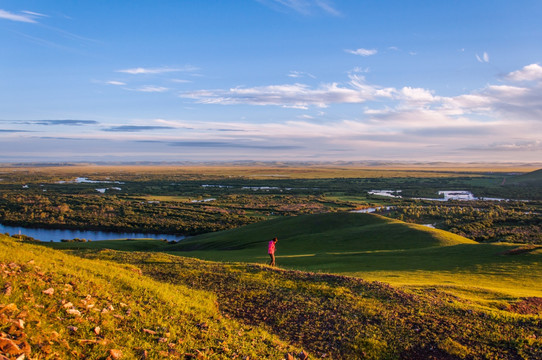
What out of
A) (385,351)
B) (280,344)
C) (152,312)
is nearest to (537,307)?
(385,351)

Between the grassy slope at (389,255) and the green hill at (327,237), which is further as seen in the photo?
the green hill at (327,237)

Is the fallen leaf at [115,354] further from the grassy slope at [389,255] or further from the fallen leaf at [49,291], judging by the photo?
the grassy slope at [389,255]

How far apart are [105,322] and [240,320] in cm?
435

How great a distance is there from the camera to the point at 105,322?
8406mm

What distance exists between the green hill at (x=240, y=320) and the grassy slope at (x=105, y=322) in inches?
1.1

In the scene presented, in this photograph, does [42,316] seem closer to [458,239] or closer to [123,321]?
[123,321]

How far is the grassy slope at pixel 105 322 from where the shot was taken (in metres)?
6.95

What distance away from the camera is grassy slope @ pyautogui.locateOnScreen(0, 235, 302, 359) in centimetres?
695

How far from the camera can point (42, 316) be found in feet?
25.6

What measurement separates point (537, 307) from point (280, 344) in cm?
1194

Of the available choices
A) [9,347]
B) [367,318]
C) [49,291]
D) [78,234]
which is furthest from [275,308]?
[78,234]

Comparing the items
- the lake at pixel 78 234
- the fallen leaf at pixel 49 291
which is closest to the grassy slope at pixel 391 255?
the fallen leaf at pixel 49 291

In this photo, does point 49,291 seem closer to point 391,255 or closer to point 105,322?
point 105,322

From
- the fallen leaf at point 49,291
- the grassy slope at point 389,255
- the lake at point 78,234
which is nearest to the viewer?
the fallen leaf at point 49,291
